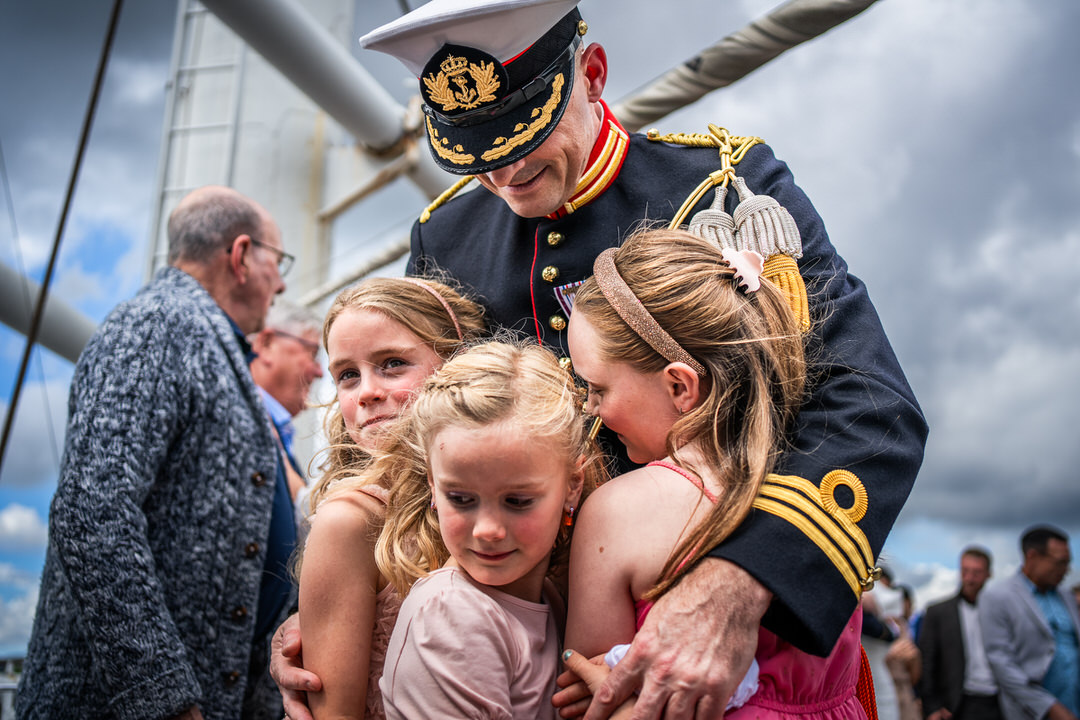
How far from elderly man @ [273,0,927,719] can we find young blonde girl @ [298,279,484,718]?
0.07 m

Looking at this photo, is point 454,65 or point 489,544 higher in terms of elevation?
point 454,65

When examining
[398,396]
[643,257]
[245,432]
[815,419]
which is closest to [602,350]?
[643,257]

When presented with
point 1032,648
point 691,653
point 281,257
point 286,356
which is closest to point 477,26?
point 691,653

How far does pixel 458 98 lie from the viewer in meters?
1.73

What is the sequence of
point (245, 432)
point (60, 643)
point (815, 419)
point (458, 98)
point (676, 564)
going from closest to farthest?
point (676, 564) → point (815, 419) → point (458, 98) → point (60, 643) → point (245, 432)

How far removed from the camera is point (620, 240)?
187 cm

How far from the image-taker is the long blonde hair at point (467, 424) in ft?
4.53

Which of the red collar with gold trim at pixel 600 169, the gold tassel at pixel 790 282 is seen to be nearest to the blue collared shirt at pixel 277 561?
the red collar with gold trim at pixel 600 169

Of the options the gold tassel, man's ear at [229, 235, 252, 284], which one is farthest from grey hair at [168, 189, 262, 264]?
the gold tassel

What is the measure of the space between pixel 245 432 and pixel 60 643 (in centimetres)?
68

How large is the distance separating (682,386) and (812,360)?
0.86 feet

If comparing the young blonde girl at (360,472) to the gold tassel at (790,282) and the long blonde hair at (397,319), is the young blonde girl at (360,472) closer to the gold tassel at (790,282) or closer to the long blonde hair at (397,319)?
the long blonde hair at (397,319)

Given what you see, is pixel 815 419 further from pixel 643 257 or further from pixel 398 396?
pixel 398 396

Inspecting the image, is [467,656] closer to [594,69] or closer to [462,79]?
[462,79]
